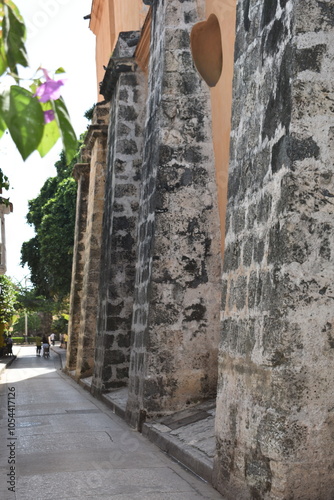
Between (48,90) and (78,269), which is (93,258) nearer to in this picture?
(78,269)

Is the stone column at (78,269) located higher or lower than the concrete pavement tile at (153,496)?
higher

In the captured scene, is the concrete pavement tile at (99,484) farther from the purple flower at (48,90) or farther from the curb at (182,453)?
the purple flower at (48,90)

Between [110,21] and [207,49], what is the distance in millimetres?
7368

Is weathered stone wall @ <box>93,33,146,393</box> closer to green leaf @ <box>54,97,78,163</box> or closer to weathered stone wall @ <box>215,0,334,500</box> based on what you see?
weathered stone wall @ <box>215,0,334,500</box>

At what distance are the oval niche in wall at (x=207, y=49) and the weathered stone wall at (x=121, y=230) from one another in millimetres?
3361

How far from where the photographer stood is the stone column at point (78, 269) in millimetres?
18922

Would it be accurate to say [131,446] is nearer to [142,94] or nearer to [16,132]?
[16,132]

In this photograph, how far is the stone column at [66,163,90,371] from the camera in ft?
62.1

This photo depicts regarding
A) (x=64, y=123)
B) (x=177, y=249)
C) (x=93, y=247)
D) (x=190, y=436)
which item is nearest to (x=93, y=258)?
(x=93, y=247)

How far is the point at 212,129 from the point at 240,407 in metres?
4.30

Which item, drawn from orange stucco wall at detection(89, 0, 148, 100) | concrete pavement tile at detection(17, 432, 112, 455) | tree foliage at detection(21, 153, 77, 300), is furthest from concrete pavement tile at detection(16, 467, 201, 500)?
tree foliage at detection(21, 153, 77, 300)

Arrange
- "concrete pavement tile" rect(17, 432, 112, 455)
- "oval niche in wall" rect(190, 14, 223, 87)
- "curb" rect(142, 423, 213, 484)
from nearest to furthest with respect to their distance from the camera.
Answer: "curb" rect(142, 423, 213, 484)
"concrete pavement tile" rect(17, 432, 112, 455)
"oval niche in wall" rect(190, 14, 223, 87)

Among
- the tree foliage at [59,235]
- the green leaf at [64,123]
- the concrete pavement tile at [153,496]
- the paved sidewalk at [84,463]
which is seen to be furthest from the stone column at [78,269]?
the green leaf at [64,123]

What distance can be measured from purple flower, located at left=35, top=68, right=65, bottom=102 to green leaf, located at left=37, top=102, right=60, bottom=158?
1cm
